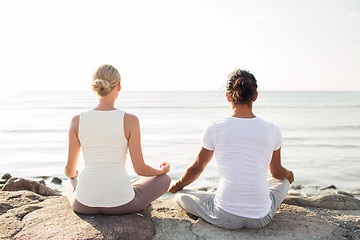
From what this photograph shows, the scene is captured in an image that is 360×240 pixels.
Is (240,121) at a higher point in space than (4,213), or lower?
higher

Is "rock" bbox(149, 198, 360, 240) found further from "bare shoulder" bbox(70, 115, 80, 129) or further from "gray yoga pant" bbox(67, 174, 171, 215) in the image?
"bare shoulder" bbox(70, 115, 80, 129)

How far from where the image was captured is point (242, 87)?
302 centimetres

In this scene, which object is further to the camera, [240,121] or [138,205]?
[138,205]

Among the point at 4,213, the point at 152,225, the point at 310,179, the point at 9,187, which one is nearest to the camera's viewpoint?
the point at 152,225

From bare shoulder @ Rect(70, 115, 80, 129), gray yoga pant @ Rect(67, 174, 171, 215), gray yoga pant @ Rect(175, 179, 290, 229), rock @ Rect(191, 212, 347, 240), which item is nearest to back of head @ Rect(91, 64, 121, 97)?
A: bare shoulder @ Rect(70, 115, 80, 129)

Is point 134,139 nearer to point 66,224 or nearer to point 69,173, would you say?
point 69,173

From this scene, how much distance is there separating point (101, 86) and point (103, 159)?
680 mm

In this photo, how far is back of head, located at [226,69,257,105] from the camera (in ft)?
9.91

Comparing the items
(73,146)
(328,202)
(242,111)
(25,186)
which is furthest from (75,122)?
(328,202)

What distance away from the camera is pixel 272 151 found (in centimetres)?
313

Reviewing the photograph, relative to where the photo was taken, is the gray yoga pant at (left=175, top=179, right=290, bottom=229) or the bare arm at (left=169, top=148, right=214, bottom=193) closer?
the gray yoga pant at (left=175, top=179, right=290, bottom=229)

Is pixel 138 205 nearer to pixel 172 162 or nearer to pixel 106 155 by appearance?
pixel 106 155

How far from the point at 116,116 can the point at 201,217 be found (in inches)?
54.2

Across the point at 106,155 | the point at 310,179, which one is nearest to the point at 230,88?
the point at 106,155
